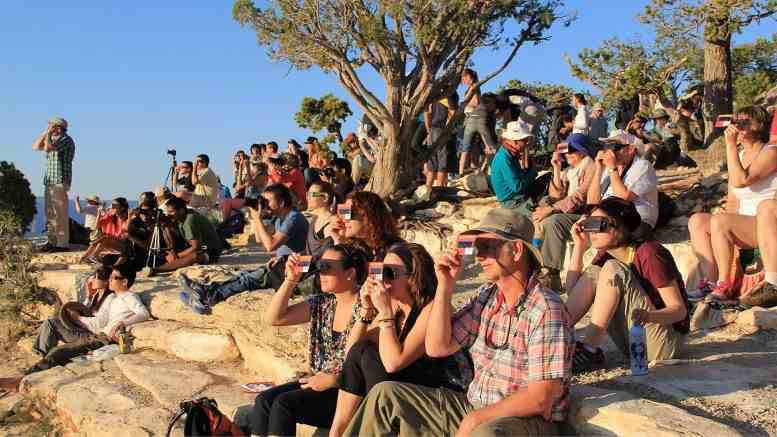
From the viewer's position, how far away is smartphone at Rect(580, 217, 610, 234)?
3.79 m

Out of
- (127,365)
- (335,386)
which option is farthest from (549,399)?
(127,365)

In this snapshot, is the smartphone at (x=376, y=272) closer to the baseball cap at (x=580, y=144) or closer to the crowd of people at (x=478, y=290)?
the crowd of people at (x=478, y=290)

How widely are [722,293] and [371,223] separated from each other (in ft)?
8.45

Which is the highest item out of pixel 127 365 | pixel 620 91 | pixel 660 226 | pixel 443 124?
pixel 620 91

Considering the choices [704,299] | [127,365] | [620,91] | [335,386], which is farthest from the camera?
[620,91]

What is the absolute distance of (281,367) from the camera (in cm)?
532

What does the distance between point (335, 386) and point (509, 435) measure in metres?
1.22

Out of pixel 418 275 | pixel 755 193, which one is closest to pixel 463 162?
pixel 755 193

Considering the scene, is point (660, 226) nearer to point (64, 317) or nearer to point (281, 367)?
point (281, 367)

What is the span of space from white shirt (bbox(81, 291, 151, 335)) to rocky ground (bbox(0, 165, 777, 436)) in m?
0.16

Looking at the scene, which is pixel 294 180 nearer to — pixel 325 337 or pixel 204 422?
pixel 325 337

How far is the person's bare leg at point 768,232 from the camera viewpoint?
5.04 m

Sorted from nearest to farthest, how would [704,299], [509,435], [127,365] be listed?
[509,435], [704,299], [127,365]

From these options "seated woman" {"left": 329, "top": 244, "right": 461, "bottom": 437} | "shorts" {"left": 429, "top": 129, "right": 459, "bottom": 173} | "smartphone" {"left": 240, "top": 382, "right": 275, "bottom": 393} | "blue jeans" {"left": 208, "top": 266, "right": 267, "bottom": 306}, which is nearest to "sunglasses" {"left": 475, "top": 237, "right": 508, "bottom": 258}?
"seated woman" {"left": 329, "top": 244, "right": 461, "bottom": 437}
